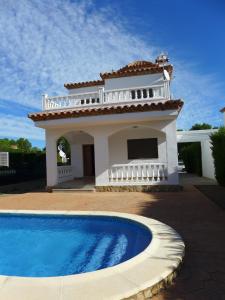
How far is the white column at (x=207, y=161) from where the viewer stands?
20711 millimetres

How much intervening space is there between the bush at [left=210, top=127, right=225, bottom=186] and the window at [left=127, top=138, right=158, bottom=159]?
12.0 ft

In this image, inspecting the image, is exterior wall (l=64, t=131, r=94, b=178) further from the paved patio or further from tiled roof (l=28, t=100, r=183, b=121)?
the paved patio

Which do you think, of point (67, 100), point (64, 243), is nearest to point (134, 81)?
point (67, 100)

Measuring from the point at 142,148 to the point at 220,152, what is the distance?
4.89m

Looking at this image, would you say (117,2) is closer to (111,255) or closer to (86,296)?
(111,255)

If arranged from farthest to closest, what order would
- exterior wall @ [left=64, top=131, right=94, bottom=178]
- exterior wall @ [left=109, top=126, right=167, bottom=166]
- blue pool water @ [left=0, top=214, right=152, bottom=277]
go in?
exterior wall @ [left=64, top=131, right=94, bottom=178]
exterior wall @ [left=109, top=126, right=167, bottom=166]
blue pool water @ [left=0, top=214, right=152, bottom=277]

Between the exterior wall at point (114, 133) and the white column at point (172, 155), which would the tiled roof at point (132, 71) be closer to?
the exterior wall at point (114, 133)

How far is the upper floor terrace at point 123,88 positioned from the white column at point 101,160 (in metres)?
2.33

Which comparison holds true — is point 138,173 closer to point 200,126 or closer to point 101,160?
point 101,160

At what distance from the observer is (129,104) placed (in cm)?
1595

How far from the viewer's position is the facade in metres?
15.1

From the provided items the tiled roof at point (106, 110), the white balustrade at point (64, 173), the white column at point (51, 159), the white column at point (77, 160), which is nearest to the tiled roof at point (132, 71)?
the tiled roof at point (106, 110)

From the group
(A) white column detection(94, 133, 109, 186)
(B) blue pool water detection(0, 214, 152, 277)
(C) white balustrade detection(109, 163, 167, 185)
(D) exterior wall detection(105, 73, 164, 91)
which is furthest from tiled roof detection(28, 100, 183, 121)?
(B) blue pool water detection(0, 214, 152, 277)

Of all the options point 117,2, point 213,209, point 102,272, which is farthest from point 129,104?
point 102,272
